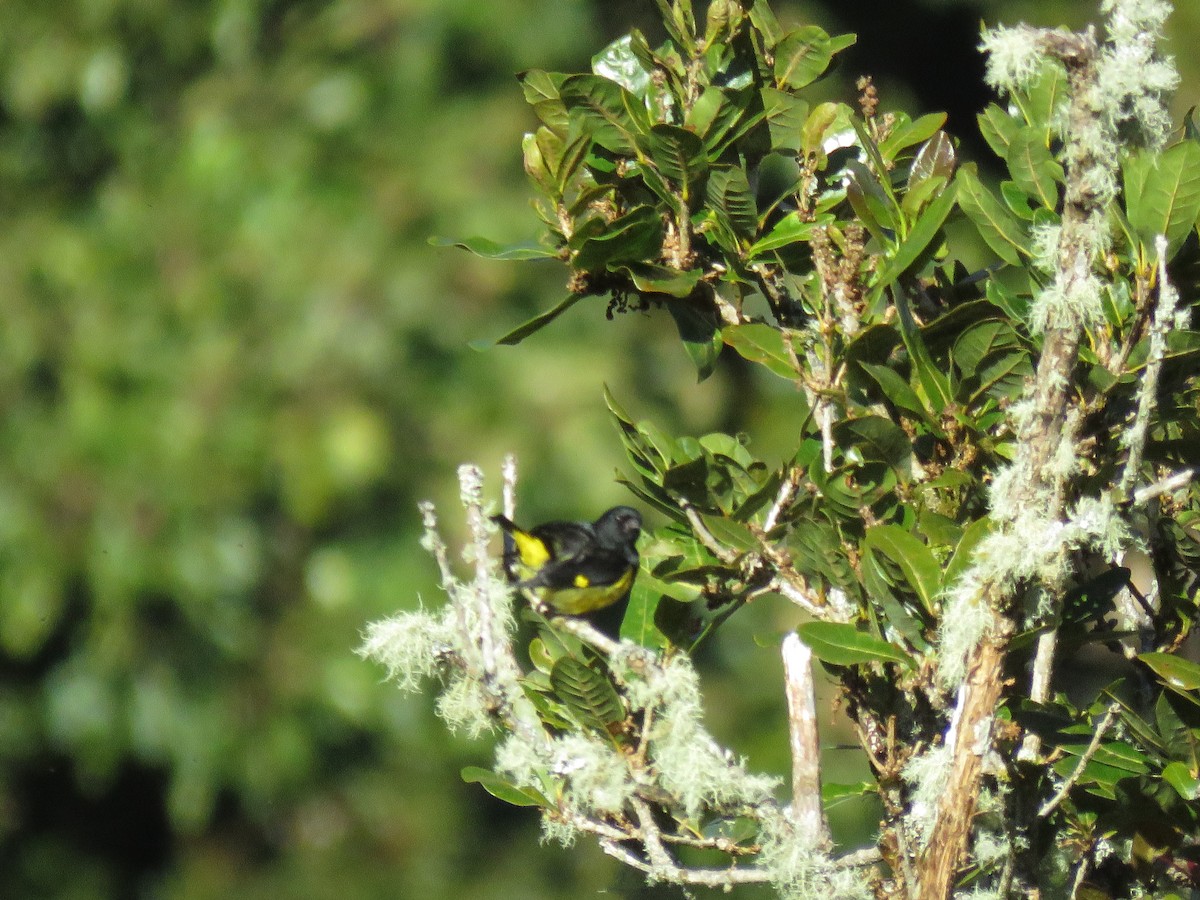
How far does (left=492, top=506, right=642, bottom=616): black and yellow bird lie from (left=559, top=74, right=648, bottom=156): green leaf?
0.89 metres

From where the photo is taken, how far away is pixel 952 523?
1.14 metres

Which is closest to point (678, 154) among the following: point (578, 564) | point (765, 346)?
point (765, 346)

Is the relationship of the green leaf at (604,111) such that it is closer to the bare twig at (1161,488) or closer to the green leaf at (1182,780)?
the bare twig at (1161,488)

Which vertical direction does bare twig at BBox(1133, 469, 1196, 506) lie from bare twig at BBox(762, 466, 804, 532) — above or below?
below

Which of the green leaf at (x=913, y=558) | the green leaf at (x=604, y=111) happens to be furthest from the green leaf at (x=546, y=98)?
the green leaf at (x=913, y=558)

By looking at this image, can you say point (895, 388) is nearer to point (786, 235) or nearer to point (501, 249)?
point (786, 235)

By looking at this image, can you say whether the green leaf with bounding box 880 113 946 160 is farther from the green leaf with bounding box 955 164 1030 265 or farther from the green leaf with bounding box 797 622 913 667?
the green leaf with bounding box 797 622 913 667

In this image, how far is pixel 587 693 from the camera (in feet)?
3.84

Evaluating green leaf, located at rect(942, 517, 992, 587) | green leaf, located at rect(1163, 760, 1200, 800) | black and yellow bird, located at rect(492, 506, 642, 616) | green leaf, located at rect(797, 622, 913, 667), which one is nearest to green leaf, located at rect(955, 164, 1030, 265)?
green leaf, located at rect(942, 517, 992, 587)

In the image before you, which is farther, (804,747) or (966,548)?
(804,747)

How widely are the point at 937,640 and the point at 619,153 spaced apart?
521mm

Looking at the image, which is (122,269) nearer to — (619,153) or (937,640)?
(619,153)

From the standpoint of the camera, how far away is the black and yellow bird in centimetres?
221

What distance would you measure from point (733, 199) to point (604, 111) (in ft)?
0.46
